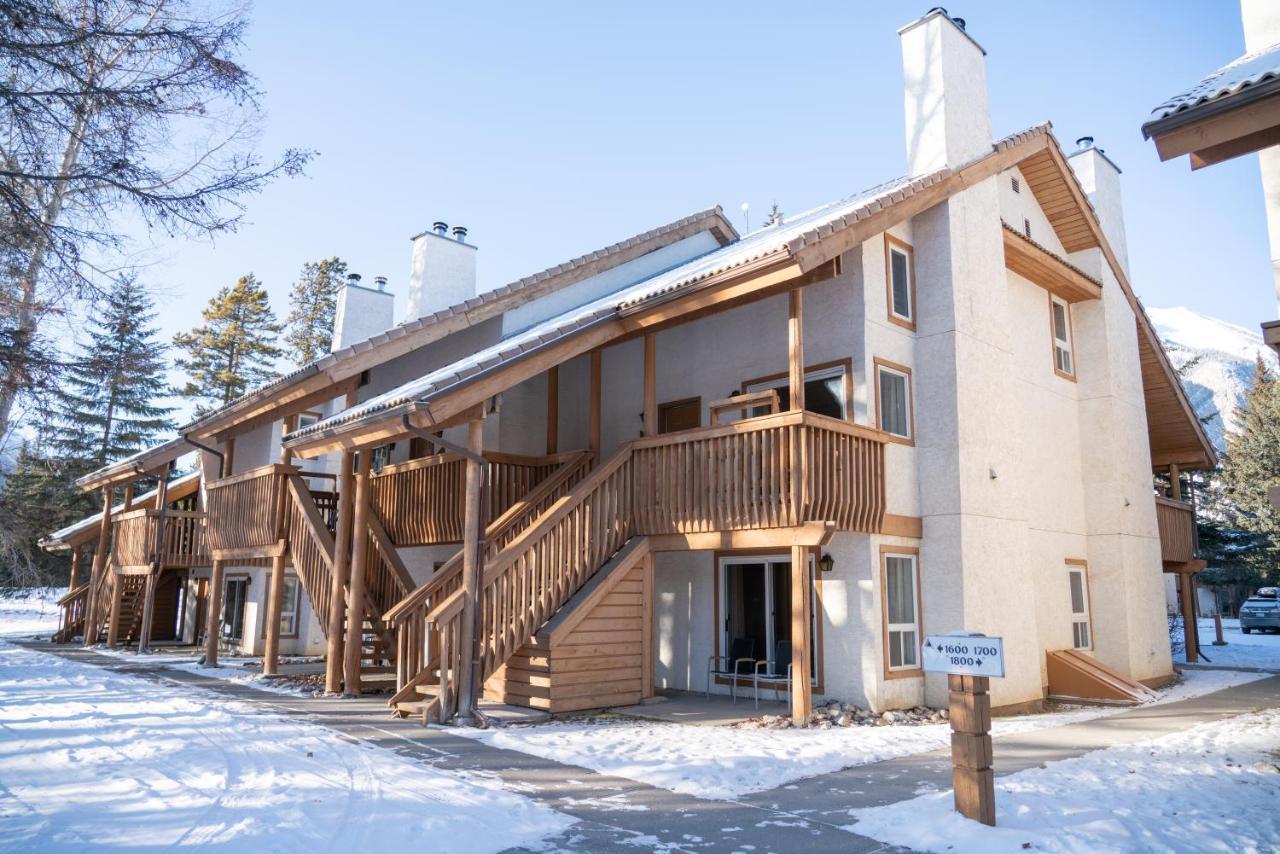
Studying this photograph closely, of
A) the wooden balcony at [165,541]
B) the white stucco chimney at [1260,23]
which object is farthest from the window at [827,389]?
the wooden balcony at [165,541]

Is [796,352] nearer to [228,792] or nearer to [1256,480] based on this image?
[228,792]

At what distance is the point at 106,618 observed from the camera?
869 inches

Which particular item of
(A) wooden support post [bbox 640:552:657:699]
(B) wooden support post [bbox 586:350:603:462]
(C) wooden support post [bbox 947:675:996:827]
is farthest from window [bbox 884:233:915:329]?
(C) wooden support post [bbox 947:675:996:827]

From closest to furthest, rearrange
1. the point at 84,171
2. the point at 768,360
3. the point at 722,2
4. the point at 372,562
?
the point at 84,171 → the point at 768,360 → the point at 372,562 → the point at 722,2

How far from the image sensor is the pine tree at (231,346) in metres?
41.4

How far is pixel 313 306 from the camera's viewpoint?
4056cm

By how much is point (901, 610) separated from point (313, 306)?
117 ft

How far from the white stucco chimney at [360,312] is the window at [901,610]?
13.3 m

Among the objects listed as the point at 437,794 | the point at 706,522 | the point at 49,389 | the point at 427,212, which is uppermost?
the point at 427,212

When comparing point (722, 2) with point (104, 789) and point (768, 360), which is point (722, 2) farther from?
point (104, 789)

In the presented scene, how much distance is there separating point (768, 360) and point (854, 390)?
5.91 feet

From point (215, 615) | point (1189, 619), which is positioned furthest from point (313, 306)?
point (1189, 619)

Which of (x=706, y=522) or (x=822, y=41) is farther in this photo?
(x=822, y=41)

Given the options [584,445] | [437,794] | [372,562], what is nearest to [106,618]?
[372,562]
